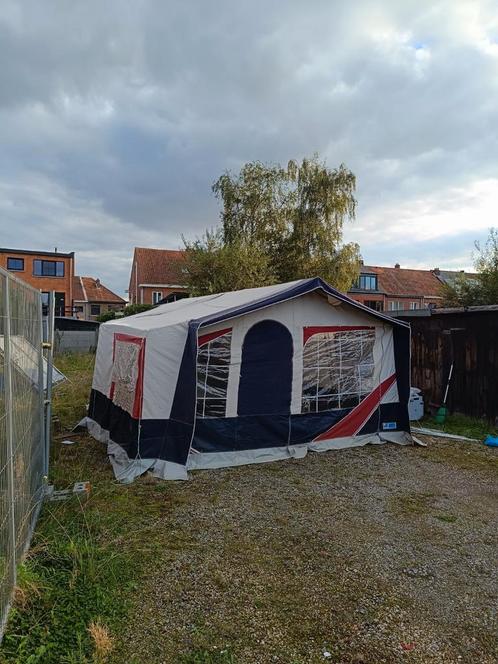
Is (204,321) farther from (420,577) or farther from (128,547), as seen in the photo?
(420,577)

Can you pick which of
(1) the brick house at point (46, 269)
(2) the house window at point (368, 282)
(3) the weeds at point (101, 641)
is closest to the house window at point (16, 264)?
(1) the brick house at point (46, 269)

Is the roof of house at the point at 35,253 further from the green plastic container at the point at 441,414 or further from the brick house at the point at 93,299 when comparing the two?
the green plastic container at the point at 441,414

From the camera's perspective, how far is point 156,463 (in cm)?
556

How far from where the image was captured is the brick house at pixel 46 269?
102 feet

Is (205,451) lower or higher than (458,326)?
lower

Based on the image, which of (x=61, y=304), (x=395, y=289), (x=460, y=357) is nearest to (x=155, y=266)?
(x=61, y=304)

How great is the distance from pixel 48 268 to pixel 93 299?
33.6ft

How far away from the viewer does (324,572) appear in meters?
3.40

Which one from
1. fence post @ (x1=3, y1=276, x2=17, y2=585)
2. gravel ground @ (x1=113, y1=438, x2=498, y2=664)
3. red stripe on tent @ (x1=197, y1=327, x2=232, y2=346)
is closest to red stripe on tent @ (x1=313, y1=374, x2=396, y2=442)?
gravel ground @ (x1=113, y1=438, x2=498, y2=664)

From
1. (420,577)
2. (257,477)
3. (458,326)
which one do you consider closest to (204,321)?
(257,477)

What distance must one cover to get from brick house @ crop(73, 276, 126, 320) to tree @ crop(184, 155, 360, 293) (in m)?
22.3

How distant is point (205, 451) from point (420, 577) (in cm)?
315

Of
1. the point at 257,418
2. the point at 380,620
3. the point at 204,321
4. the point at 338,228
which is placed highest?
the point at 338,228

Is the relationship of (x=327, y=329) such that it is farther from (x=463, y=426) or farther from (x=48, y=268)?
(x=48, y=268)
